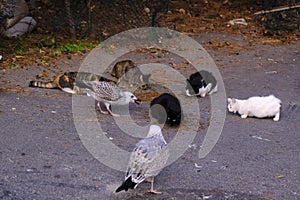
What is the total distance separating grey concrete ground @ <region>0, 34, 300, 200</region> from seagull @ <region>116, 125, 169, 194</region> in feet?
0.76

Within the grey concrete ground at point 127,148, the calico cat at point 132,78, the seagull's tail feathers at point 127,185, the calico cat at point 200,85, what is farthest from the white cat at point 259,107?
the seagull's tail feathers at point 127,185

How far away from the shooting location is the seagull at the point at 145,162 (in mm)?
4230

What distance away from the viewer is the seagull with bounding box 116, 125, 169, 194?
4.23 meters

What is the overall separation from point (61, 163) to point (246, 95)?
3.84 m

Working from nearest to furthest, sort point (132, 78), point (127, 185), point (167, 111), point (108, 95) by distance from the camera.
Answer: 1. point (127, 185)
2. point (167, 111)
3. point (108, 95)
4. point (132, 78)

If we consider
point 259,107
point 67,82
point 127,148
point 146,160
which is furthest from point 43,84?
point 146,160

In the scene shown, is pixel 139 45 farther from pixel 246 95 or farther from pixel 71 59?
pixel 246 95

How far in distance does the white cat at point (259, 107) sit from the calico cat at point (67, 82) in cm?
201

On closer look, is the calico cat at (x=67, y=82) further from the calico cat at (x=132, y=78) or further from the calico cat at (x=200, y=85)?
the calico cat at (x=200, y=85)

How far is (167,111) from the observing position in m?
6.27

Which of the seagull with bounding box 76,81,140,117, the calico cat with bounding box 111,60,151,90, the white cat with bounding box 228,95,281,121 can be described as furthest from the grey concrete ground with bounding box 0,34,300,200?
the calico cat with bounding box 111,60,151,90

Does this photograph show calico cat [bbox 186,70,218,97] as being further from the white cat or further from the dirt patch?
the dirt patch

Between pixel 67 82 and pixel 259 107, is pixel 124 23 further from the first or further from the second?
pixel 259 107

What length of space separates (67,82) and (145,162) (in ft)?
11.5
